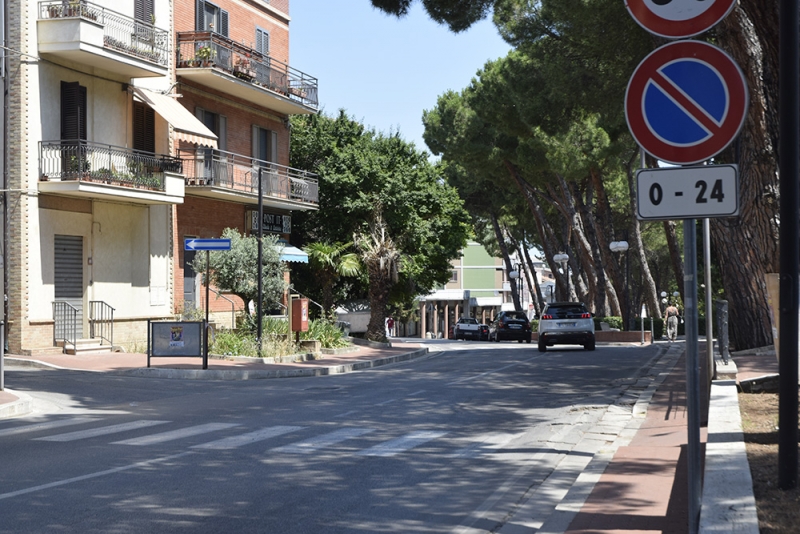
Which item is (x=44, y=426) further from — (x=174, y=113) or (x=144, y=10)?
(x=144, y=10)

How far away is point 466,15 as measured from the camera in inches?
772

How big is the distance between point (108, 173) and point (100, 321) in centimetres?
389

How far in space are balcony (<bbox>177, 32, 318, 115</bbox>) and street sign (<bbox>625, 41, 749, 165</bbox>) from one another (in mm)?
24007

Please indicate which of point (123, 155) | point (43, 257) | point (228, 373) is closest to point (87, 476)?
point (228, 373)

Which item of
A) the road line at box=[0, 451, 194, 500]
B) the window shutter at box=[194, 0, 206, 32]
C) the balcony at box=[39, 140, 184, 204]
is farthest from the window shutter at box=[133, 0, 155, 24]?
the road line at box=[0, 451, 194, 500]

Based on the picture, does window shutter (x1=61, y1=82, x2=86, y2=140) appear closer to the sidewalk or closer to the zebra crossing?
the sidewalk

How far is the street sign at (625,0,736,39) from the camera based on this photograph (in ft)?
16.8

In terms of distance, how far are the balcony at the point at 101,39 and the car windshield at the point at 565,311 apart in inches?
535

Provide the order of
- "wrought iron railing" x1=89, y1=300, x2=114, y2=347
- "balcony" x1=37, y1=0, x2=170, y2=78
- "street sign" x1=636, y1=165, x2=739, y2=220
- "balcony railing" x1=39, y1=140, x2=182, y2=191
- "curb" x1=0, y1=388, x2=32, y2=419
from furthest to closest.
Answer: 1. "wrought iron railing" x1=89, y1=300, x2=114, y2=347
2. "balcony railing" x1=39, y1=140, x2=182, y2=191
3. "balcony" x1=37, y1=0, x2=170, y2=78
4. "curb" x1=0, y1=388, x2=32, y2=419
5. "street sign" x1=636, y1=165, x2=739, y2=220

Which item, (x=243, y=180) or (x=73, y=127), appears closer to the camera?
(x=73, y=127)

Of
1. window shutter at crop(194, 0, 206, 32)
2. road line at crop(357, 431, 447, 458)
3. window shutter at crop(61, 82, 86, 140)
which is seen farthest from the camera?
window shutter at crop(194, 0, 206, 32)

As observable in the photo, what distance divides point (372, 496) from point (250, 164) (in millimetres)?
24841

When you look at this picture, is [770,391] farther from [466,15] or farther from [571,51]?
[571,51]

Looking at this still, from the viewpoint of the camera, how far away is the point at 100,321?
79.9 ft
